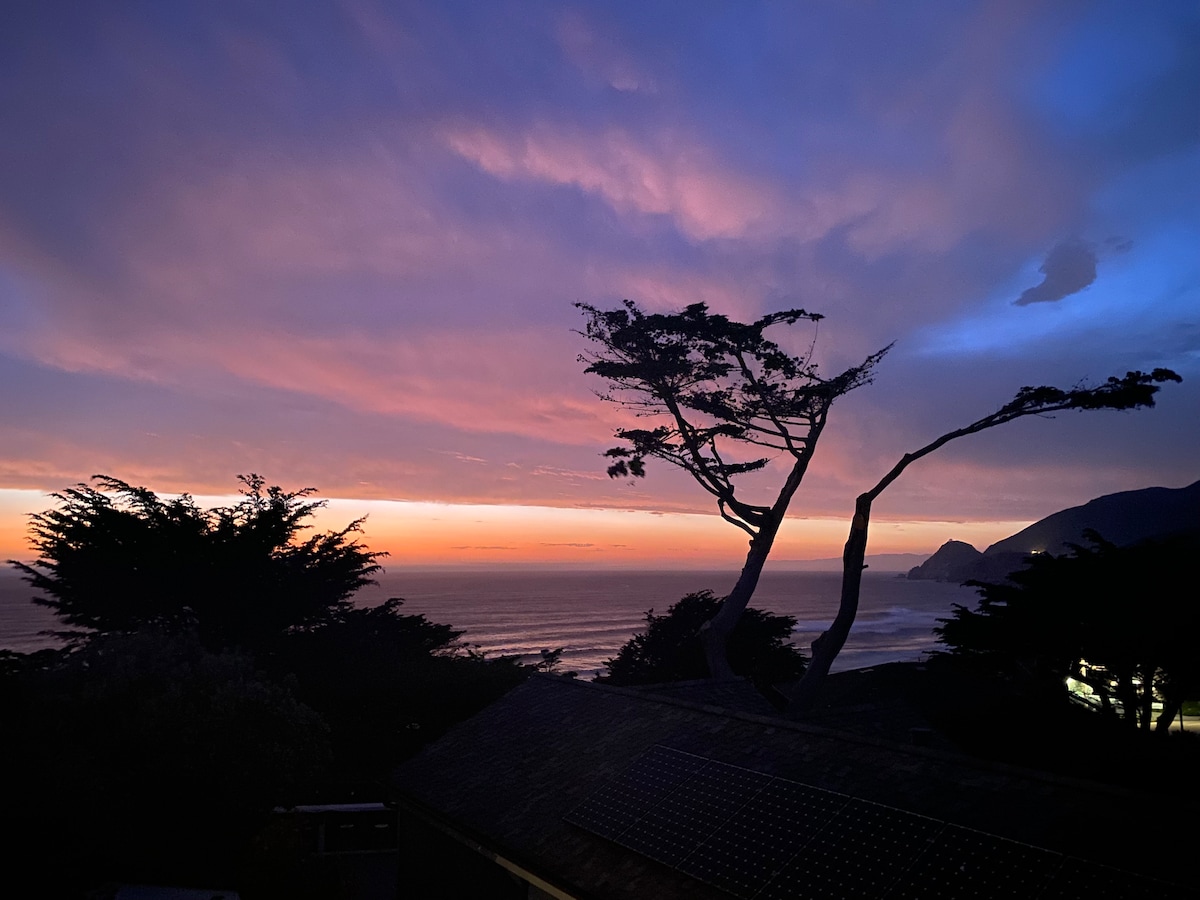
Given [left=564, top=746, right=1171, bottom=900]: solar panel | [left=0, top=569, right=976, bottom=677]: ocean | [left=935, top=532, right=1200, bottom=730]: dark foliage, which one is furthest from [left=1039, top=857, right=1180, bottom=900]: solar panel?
[left=0, top=569, right=976, bottom=677]: ocean

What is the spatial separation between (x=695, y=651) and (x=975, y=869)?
32.0 meters

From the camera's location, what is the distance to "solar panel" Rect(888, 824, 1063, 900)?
6957mm

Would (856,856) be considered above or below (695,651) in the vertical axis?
above

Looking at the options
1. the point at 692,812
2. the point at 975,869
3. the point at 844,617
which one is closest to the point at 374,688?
the point at 844,617

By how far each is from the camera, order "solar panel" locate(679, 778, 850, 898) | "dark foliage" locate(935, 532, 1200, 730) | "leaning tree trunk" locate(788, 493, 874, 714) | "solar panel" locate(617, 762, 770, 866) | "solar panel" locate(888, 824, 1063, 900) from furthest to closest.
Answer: "leaning tree trunk" locate(788, 493, 874, 714), "dark foliage" locate(935, 532, 1200, 730), "solar panel" locate(617, 762, 770, 866), "solar panel" locate(679, 778, 850, 898), "solar panel" locate(888, 824, 1063, 900)

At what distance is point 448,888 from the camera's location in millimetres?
13719

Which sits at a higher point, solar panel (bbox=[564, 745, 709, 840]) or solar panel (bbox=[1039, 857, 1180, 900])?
solar panel (bbox=[1039, 857, 1180, 900])

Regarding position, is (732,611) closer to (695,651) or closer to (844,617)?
A: (844,617)

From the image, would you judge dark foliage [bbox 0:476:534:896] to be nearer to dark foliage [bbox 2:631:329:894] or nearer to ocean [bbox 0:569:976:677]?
dark foliage [bbox 2:631:329:894]

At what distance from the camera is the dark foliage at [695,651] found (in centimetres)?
3756

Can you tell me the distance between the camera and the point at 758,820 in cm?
925

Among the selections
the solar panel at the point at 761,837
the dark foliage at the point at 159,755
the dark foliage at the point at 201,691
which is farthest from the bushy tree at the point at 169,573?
the solar panel at the point at 761,837

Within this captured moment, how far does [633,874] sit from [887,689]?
25.3 m

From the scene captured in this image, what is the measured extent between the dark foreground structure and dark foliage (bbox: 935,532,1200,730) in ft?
47.2
